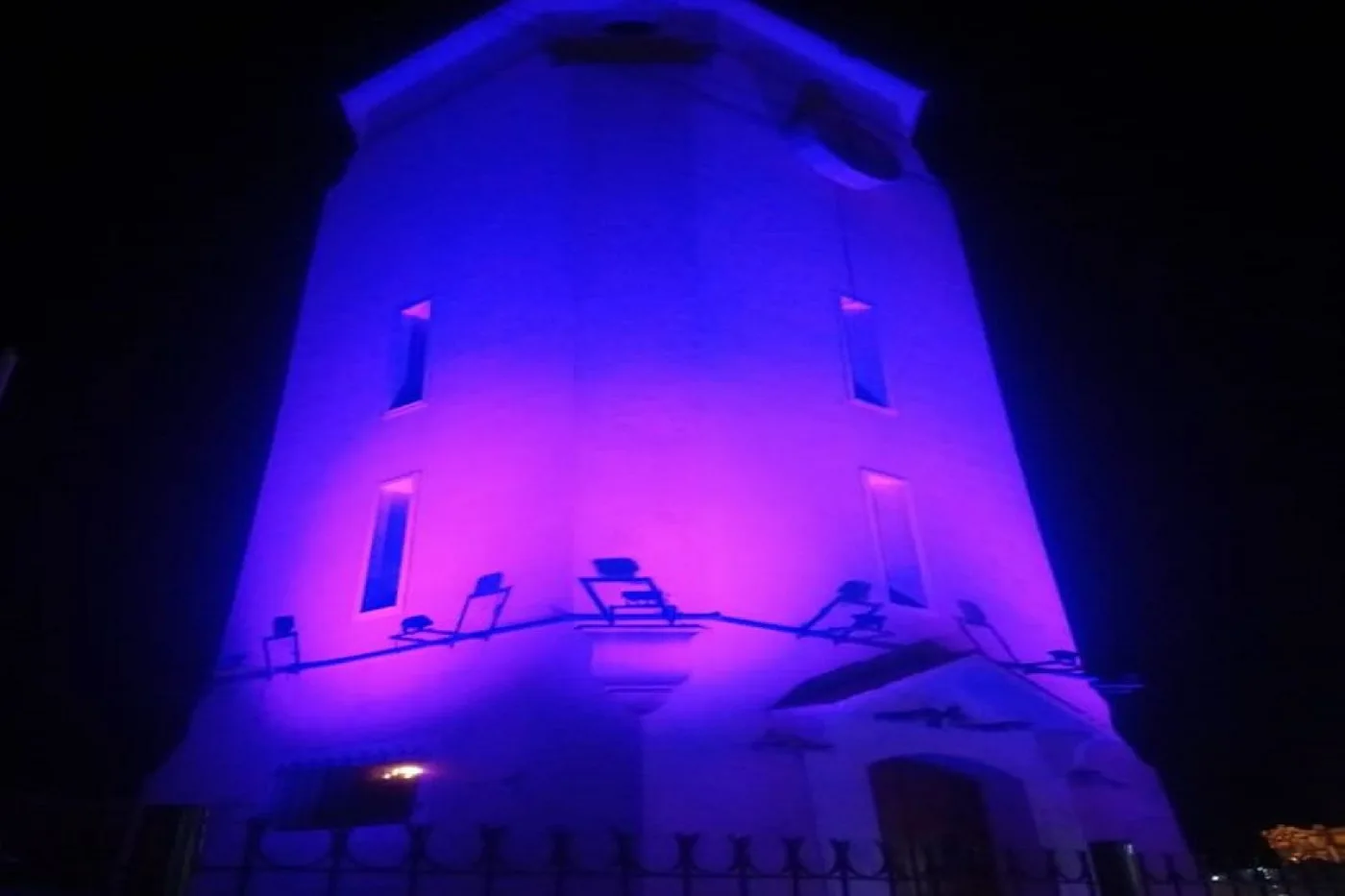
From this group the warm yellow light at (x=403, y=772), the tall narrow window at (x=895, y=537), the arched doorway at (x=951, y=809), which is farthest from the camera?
the tall narrow window at (x=895, y=537)

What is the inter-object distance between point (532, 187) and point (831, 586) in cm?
711

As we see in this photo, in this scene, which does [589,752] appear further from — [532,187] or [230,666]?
[532,187]

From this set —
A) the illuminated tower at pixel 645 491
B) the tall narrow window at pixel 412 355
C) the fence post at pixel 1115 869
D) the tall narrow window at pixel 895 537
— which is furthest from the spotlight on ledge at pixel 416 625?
the fence post at pixel 1115 869

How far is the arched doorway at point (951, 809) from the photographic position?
442 inches

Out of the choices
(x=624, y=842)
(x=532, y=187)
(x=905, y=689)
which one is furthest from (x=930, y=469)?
(x=624, y=842)

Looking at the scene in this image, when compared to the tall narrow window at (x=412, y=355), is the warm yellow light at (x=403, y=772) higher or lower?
lower

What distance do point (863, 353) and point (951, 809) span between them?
6.39 m

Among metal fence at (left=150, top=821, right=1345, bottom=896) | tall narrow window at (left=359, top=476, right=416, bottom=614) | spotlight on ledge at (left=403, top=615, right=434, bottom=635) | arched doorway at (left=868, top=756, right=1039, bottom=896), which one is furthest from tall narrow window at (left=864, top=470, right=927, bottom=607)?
tall narrow window at (left=359, top=476, right=416, bottom=614)

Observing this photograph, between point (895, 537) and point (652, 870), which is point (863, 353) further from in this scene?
point (652, 870)

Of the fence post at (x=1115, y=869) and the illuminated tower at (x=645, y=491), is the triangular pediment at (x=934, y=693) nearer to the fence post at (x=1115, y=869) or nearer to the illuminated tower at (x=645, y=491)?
the illuminated tower at (x=645, y=491)

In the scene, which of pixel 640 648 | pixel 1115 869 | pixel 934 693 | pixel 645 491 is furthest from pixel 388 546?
pixel 1115 869

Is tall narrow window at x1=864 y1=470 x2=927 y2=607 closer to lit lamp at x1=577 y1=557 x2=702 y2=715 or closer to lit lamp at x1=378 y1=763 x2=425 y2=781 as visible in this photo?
lit lamp at x1=577 y1=557 x2=702 y2=715

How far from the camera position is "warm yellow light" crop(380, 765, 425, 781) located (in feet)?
35.6

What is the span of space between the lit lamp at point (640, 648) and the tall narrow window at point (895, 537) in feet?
10.4
